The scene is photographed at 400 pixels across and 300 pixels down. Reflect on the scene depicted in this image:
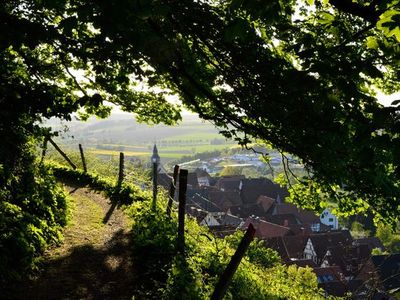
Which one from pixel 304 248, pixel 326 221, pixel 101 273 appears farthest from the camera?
pixel 326 221

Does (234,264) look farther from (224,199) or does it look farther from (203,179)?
(203,179)

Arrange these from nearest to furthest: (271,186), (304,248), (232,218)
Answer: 1. (304,248)
2. (232,218)
3. (271,186)

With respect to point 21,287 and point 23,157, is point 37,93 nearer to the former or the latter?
point 21,287

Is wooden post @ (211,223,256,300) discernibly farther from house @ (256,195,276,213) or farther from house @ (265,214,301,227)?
house @ (256,195,276,213)

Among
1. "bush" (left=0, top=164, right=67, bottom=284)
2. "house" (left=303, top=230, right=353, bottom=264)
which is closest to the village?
"house" (left=303, top=230, right=353, bottom=264)

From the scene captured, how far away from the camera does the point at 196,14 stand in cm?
698

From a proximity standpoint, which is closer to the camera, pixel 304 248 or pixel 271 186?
pixel 304 248

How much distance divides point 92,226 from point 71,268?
3.48m

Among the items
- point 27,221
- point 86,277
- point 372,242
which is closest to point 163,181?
point 372,242

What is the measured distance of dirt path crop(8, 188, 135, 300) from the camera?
7277 mm

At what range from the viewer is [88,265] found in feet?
28.3

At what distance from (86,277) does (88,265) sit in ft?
1.98

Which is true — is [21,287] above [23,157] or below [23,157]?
below

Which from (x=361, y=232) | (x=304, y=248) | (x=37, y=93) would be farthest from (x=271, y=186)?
(x=37, y=93)
